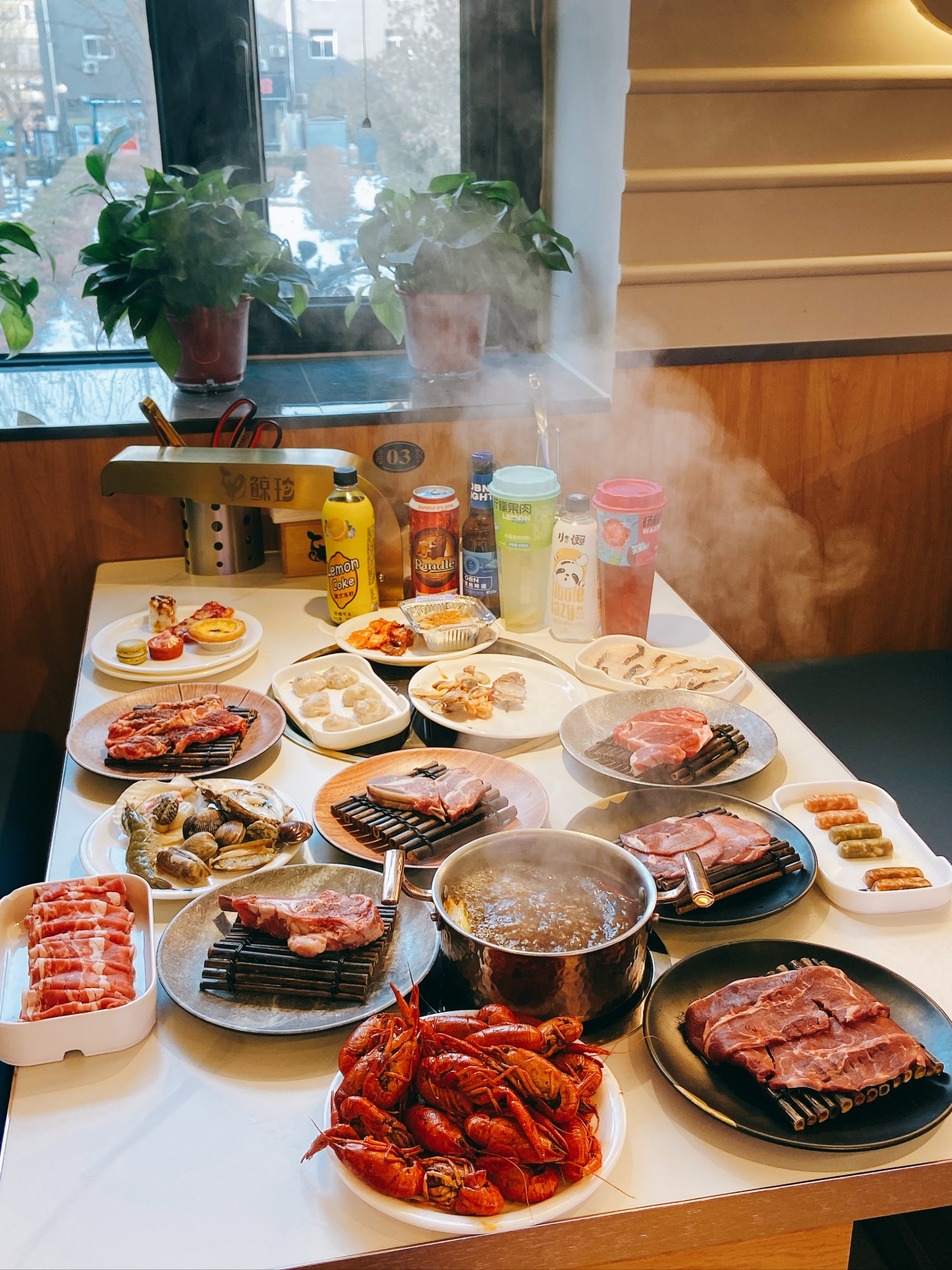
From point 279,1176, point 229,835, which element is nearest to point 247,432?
point 229,835

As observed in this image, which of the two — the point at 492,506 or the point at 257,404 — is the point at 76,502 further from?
the point at 492,506

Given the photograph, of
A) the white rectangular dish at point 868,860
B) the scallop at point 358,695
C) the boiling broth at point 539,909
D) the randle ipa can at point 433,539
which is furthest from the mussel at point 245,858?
the randle ipa can at point 433,539

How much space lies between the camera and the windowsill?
2213 millimetres

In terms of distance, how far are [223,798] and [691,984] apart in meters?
0.60

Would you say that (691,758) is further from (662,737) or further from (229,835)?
(229,835)

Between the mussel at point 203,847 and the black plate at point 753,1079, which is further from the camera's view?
the mussel at point 203,847

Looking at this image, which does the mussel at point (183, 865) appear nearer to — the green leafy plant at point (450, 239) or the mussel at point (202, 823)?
the mussel at point (202, 823)

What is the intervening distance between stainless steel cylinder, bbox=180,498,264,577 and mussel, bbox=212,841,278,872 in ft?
3.08

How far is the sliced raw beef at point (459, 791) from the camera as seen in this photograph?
131 cm

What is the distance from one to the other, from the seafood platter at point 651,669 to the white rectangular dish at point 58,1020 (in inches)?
33.1

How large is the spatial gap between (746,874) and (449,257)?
5.38ft

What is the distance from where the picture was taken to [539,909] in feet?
3.54

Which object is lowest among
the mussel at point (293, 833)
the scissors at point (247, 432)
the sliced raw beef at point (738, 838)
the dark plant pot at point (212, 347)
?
the mussel at point (293, 833)

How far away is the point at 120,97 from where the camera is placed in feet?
8.16
